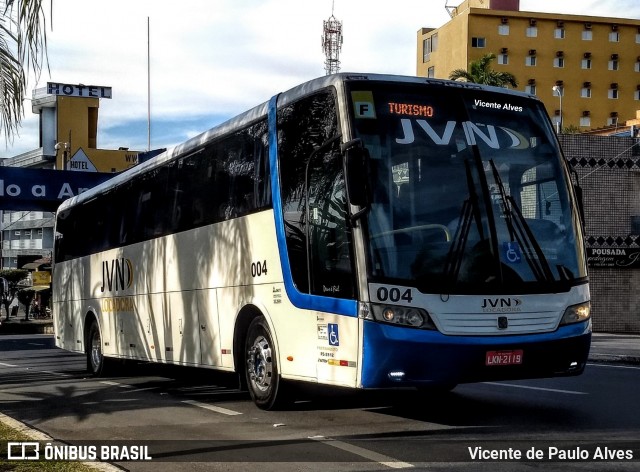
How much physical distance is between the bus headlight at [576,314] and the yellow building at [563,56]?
265ft

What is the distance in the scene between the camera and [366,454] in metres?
7.89

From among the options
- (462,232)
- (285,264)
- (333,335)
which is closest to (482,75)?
(285,264)

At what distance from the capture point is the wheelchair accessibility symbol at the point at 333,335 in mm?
9352

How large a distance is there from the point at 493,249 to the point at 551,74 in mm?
85726

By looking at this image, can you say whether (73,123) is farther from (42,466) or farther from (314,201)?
(42,466)

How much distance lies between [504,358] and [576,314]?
104cm

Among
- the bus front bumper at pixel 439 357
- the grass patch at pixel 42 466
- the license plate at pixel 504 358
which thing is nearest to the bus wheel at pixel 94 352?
the bus front bumper at pixel 439 357

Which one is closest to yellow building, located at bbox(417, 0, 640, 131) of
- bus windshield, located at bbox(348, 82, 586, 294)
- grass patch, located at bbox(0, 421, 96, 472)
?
bus windshield, located at bbox(348, 82, 586, 294)

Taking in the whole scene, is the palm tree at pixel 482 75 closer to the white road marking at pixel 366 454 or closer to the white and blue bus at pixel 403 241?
the white and blue bus at pixel 403 241

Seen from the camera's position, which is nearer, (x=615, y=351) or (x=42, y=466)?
(x=42, y=466)

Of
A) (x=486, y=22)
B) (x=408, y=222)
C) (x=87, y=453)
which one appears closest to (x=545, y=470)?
(x=408, y=222)

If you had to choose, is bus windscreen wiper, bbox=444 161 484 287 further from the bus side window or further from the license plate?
the bus side window

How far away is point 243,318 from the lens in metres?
11.7

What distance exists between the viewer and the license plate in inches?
356
